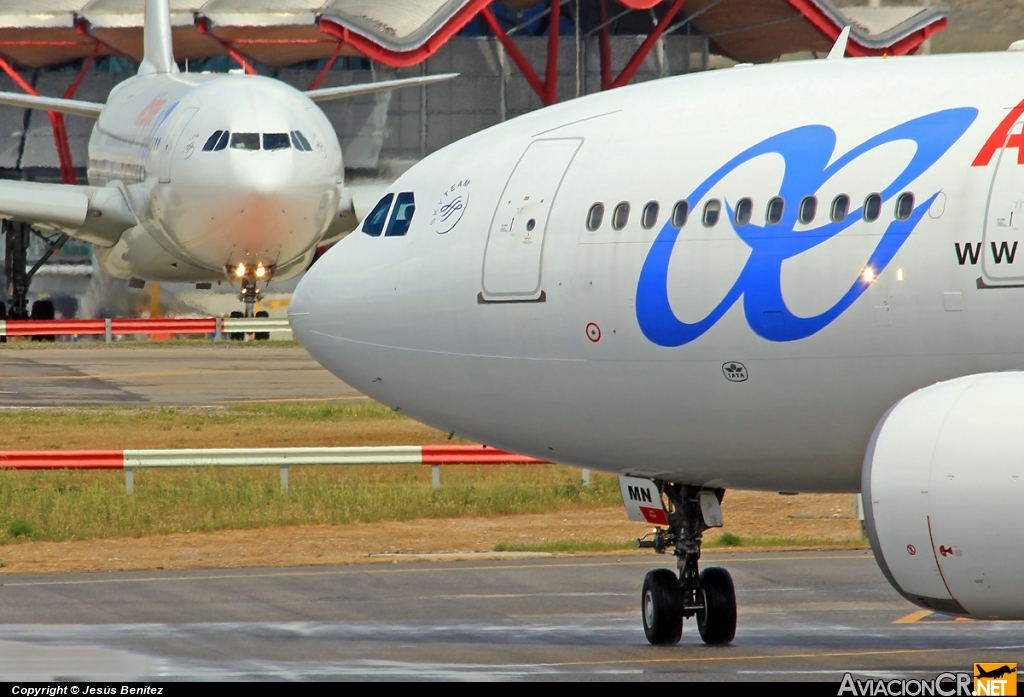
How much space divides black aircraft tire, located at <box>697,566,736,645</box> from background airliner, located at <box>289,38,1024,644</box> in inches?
0.9

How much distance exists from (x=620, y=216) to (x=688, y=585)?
3.37 metres

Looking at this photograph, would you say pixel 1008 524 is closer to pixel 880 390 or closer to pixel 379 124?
pixel 880 390

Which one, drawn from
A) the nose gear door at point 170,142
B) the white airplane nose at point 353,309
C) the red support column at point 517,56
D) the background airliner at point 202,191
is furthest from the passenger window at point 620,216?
the red support column at point 517,56

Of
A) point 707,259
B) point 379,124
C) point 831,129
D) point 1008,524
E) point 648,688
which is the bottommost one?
point 648,688

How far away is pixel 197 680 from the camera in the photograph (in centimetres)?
1348

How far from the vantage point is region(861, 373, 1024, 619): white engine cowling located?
11.3 meters

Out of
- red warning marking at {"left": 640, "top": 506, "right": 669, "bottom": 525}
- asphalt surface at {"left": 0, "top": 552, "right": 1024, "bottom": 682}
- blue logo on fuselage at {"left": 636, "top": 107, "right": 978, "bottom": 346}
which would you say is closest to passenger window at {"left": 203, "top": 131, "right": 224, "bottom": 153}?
asphalt surface at {"left": 0, "top": 552, "right": 1024, "bottom": 682}

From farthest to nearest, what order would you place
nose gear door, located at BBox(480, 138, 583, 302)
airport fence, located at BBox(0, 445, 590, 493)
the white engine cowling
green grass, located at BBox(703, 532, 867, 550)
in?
airport fence, located at BBox(0, 445, 590, 493)
green grass, located at BBox(703, 532, 867, 550)
nose gear door, located at BBox(480, 138, 583, 302)
the white engine cowling

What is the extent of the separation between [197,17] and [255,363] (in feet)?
92.5

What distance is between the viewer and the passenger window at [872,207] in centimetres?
1304

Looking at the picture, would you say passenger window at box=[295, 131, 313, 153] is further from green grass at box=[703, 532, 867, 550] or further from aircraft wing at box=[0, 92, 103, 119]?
green grass at box=[703, 532, 867, 550]

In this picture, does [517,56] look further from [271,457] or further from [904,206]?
[904,206]

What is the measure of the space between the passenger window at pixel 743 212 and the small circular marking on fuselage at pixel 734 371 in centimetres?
108

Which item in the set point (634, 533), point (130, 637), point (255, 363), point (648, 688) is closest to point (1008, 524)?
point (648, 688)
